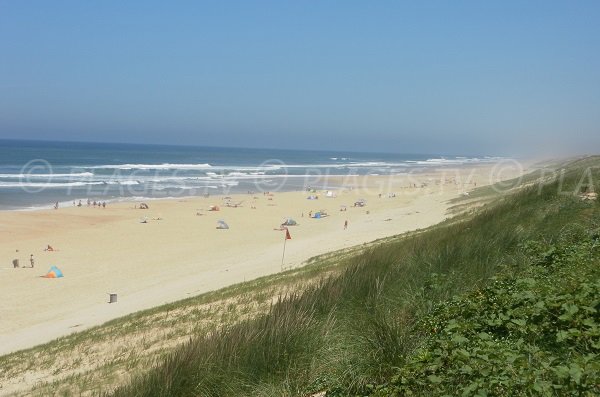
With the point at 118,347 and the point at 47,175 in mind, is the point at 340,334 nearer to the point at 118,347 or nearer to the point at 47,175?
the point at 118,347

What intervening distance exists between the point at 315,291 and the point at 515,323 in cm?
274

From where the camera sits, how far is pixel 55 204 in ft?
141

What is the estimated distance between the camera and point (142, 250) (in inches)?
1078

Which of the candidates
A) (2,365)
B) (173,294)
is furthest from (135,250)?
(2,365)

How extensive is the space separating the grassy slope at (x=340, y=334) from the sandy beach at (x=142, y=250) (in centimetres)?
932

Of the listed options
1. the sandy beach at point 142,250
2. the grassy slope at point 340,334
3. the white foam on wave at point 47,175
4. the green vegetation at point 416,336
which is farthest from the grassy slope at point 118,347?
the white foam on wave at point 47,175

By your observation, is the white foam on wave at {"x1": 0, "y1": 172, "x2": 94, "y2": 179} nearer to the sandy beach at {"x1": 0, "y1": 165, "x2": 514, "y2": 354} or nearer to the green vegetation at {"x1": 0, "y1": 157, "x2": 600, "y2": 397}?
the sandy beach at {"x1": 0, "y1": 165, "x2": 514, "y2": 354}

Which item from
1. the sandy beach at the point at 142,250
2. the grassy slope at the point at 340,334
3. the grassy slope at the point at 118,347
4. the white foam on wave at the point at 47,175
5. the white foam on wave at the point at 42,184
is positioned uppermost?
the grassy slope at the point at 340,334

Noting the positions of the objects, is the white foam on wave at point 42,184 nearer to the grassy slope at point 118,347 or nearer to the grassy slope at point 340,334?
the grassy slope at point 118,347

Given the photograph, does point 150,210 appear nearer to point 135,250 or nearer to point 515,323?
point 135,250

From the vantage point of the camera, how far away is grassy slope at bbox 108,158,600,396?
449 cm

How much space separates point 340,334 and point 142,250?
23504mm

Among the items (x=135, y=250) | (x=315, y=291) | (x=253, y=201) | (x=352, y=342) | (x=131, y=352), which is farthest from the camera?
(x=253, y=201)

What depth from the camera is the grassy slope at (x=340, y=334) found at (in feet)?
14.7
